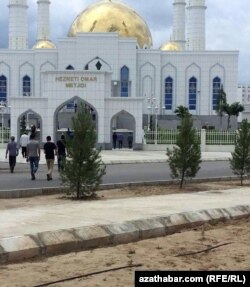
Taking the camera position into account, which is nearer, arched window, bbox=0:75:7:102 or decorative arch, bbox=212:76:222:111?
decorative arch, bbox=212:76:222:111

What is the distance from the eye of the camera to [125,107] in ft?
117

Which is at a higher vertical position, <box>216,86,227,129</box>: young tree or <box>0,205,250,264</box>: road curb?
<box>216,86,227,129</box>: young tree

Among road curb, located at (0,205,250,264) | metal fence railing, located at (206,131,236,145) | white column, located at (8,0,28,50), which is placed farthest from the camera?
white column, located at (8,0,28,50)

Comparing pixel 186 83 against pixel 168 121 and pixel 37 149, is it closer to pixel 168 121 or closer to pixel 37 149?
pixel 168 121

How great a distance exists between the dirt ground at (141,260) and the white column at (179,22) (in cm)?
5582

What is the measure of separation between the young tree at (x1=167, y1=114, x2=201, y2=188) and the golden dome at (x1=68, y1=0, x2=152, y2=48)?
44426mm

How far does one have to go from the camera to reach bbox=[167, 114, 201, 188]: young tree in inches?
615

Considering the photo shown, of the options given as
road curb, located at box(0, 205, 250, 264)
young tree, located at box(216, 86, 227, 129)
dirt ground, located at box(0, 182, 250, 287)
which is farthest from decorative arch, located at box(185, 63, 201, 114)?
dirt ground, located at box(0, 182, 250, 287)

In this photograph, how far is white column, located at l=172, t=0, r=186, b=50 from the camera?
207 feet

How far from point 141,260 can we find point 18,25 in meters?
57.8

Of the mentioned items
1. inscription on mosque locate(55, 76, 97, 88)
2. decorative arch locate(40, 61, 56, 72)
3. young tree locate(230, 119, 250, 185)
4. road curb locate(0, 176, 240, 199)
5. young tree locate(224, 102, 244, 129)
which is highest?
decorative arch locate(40, 61, 56, 72)

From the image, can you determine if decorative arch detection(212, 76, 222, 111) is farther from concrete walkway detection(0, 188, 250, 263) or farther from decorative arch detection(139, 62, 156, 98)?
concrete walkway detection(0, 188, 250, 263)

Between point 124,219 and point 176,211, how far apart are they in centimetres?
139

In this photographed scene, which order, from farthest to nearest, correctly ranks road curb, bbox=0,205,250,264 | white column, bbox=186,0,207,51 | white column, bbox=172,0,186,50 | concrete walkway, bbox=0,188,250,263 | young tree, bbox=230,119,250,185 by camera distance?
white column, bbox=172,0,186,50
white column, bbox=186,0,207,51
young tree, bbox=230,119,250,185
concrete walkway, bbox=0,188,250,263
road curb, bbox=0,205,250,264
